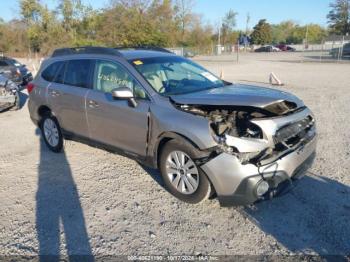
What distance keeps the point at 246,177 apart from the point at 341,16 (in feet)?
248

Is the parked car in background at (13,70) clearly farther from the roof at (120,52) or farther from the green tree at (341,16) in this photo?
the green tree at (341,16)

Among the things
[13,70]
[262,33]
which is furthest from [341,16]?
[13,70]

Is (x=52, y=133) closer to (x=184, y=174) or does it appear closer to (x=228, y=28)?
(x=184, y=174)

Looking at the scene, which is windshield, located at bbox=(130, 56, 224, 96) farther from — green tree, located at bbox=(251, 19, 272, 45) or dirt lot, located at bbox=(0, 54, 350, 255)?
green tree, located at bbox=(251, 19, 272, 45)

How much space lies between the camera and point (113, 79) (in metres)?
4.61

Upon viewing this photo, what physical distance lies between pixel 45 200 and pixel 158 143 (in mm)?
1632

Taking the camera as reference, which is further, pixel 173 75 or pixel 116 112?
pixel 173 75

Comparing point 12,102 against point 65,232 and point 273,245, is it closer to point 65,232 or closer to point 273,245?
point 65,232

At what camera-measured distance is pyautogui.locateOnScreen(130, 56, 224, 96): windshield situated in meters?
4.30

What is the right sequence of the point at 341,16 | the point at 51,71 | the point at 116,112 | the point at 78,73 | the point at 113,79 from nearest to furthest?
1. the point at 116,112
2. the point at 113,79
3. the point at 78,73
4. the point at 51,71
5. the point at 341,16

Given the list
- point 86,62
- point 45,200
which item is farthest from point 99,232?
point 86,62

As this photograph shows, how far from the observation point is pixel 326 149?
5.55m

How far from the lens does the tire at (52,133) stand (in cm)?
580

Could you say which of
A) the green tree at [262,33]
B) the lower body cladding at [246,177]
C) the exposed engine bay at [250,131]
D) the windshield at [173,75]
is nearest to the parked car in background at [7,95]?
the windshield at [173,75]
